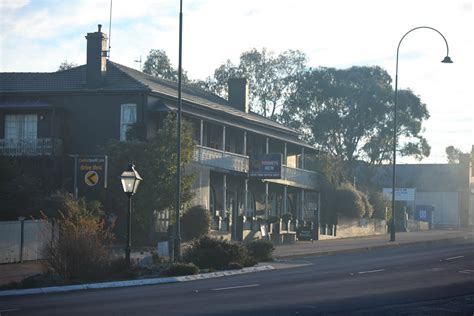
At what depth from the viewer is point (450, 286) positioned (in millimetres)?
21844

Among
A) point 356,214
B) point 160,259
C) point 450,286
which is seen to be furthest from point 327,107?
point 450,286

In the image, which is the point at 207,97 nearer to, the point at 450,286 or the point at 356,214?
the point at 356,214

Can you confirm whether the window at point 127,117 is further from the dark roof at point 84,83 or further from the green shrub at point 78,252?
the green shrub at point 78,252

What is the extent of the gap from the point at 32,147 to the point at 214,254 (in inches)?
678

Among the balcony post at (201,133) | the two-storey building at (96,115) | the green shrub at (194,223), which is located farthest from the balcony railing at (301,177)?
the green shrub at (194,223)

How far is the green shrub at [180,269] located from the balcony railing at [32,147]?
18.1m

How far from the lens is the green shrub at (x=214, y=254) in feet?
91.9

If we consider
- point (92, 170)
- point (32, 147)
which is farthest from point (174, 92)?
point (92, 170)

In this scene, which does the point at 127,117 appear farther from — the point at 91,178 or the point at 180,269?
the point at 180,269

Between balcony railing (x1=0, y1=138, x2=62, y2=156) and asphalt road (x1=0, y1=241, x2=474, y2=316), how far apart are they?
17969 millimetres

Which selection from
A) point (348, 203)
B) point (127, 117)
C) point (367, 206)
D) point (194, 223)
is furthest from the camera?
point (367, 206)

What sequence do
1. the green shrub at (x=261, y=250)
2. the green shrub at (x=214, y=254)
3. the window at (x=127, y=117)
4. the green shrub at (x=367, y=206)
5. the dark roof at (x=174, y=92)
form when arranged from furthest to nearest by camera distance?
the green shrub at (x=367, y=206)
the dark roof at (x=174, y=92)
the window at (x=127, y=117)
the green shrub at (x=261, y=250)
the green shrub at (x=214, y=254)

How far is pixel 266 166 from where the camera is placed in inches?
1889

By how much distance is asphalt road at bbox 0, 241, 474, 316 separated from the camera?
1639 cm
